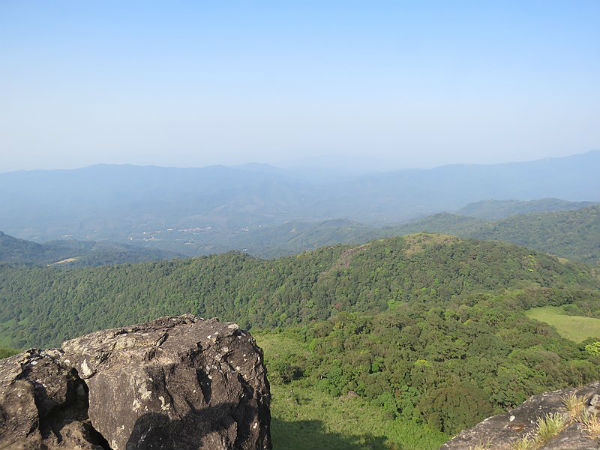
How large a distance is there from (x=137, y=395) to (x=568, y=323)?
163 ft

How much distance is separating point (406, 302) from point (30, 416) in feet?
239

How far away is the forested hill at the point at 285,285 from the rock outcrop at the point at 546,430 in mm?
63259

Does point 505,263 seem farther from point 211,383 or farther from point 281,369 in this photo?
point 211,383

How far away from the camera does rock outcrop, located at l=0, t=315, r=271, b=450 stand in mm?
6691

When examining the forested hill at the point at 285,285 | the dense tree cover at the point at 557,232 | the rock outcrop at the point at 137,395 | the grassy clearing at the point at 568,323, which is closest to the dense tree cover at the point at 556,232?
the dense tree cover at the point at 557,232

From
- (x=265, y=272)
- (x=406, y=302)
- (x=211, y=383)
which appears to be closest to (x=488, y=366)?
(x=211, y=383)

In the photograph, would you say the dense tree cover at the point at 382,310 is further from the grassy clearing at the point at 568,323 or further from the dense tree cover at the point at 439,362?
the grassy clearing at the point at 568,323

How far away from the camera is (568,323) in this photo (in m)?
41.3

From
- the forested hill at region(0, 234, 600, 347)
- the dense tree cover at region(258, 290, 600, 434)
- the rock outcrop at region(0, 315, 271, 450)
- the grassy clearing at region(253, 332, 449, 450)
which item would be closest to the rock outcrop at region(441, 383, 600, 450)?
the rock outcrop at region(0, 315, 271, 450)

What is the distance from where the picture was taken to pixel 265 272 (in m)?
93.9

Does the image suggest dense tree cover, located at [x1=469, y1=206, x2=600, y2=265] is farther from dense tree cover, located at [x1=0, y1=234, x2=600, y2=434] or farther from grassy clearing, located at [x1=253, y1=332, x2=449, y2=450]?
grassy clearing, located at [x1=253, y1=332, x2=449, y2=450]

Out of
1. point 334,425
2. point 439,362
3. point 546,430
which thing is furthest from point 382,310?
point 546,430

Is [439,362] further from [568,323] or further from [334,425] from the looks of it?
[568,323]

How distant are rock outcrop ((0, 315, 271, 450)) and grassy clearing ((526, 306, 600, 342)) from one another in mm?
42863
